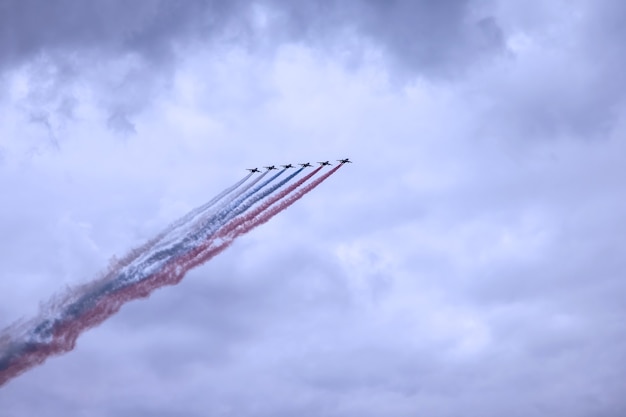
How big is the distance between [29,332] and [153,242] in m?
21.0

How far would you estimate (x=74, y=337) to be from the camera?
178 meters

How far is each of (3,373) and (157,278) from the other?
24975 millimetres

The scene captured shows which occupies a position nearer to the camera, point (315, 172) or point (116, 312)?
point (116, 312)

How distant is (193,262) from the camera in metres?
178

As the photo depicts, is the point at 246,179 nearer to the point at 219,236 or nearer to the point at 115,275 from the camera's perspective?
the point at 219,236

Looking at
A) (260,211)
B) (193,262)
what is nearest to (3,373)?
(193,262)

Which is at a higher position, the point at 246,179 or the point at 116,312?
the point at 246,179

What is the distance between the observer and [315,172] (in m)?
189

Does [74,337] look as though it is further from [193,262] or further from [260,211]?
[260,211]

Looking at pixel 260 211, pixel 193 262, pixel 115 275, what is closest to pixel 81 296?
pixel 115 275

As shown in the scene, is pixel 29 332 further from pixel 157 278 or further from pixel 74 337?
pixel 157 278

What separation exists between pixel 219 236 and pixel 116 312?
17436mm

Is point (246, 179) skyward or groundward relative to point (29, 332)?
skyward

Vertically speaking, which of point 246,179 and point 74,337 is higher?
point 246,179
